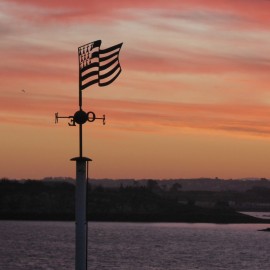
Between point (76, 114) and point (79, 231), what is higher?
point (76, 114)

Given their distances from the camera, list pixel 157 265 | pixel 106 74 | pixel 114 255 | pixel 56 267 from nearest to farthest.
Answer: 1. pixel 106 74
2. pixel 56 267
3. pixel 157 265
4. pixel 114 255

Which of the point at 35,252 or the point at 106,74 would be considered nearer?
the point at 106,74

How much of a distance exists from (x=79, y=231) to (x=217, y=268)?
3713 inches

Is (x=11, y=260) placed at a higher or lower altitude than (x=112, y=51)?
lower

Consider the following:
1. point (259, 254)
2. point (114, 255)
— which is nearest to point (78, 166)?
point (114, 255)

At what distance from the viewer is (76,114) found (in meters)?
27.0

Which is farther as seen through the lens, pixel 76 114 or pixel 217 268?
pixel 217 268

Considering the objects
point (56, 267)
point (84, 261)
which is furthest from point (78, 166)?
point (56, 267)

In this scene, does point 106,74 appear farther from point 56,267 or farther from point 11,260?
point 11,260

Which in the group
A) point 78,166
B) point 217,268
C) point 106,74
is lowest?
point 217,268

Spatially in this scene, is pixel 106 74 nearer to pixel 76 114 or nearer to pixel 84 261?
pixel 76 114

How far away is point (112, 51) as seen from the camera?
26.7 meters

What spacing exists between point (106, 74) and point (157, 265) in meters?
94.1

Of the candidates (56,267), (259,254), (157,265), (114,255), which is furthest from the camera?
(259,254)
